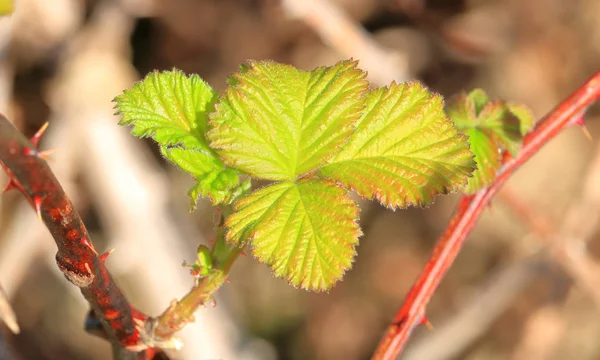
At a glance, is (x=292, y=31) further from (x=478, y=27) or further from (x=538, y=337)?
(x=538, y=337)

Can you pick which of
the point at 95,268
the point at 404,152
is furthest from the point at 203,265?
the point at 404,152

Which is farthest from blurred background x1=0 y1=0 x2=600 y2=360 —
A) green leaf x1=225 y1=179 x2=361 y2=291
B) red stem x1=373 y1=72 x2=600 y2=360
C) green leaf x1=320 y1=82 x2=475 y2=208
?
green leaf x1=225 y1=179 x2=361 y2=291

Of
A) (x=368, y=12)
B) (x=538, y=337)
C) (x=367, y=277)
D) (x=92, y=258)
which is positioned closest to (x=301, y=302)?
(x=367, y=277)

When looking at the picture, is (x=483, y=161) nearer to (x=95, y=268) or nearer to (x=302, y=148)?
(x=302, y=148)

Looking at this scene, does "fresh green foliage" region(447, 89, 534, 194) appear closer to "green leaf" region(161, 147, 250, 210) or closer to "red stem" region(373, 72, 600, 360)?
"red stem" region(373, 72, 600, 360)

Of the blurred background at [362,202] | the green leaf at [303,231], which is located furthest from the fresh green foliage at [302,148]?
the blurred background at [362,202]
